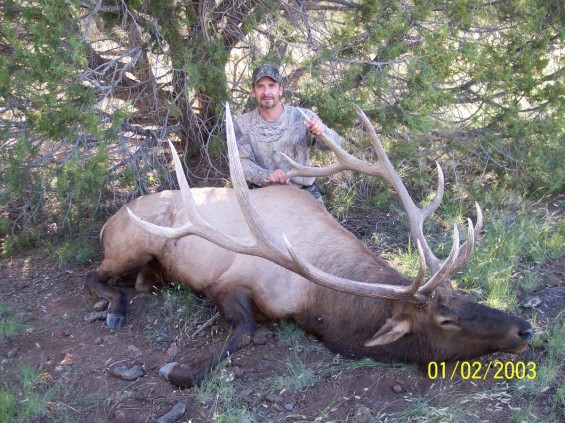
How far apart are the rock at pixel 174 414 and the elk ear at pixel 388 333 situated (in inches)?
40.4

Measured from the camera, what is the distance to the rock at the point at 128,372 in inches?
130

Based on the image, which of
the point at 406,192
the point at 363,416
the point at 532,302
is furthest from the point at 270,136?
the point at 363,416

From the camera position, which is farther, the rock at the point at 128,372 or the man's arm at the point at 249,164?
the man's arm at the point at 249,164

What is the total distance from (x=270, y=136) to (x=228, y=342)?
198cm

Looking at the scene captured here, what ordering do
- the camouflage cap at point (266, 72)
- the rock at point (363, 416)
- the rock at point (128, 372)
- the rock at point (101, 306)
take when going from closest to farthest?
the rock at point (363, 416) < the rock at point (128, 372) < the rock at point (101, 306) < the camouflage cap at point (266, 72)

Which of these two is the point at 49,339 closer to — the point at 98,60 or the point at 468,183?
the point at 98,60

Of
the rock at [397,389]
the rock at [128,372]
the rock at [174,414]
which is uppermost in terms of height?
the rock at [128,372]

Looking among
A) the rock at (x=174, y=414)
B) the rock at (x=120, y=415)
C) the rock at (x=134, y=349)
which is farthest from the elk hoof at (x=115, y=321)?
the rock at (x=174, y=414)

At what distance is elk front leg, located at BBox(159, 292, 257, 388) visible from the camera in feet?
10.5

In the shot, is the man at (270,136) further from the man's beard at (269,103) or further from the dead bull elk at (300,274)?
the dead bull elk at (300,274)

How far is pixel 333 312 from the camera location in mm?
3516

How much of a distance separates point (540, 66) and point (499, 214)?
53.4 inches
